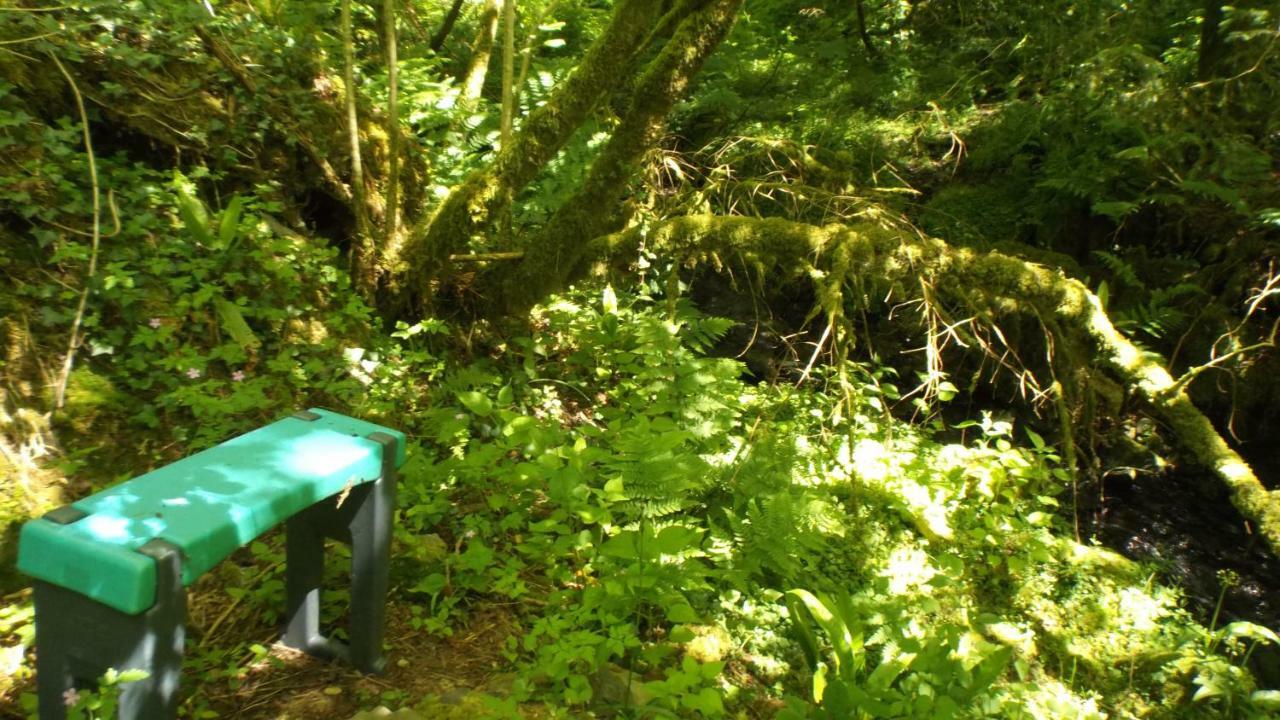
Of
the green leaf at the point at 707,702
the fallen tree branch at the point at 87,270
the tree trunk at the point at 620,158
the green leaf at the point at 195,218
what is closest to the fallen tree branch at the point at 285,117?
the fallen tree branch at the point at 87,270

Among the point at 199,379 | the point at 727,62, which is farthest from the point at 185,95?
the point at 727,62

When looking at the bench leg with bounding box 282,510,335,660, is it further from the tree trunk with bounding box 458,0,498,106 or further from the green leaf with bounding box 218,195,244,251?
the tree trunk with bounding box 458,0,498,106

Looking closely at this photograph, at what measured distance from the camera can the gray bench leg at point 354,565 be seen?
2.48 m

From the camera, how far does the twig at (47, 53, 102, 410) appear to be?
3.35 m

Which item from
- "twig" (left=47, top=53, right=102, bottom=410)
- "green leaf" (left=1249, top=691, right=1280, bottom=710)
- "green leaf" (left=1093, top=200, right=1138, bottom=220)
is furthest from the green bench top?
"green leaf" (left=1093, top=200, right=1138, bottom=220)

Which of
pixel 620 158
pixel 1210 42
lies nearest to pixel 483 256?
pixel 620 158

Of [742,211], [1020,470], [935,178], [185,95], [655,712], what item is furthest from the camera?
[935,178]

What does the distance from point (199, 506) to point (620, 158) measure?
322cm

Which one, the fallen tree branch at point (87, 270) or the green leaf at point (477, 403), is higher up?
the fallen tree branch at point (87, 270)

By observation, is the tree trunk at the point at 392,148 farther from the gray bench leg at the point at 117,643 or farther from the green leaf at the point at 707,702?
the green leaf at the point at 707,702

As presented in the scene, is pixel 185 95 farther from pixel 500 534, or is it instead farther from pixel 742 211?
pixel 742 211

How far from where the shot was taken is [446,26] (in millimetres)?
8023

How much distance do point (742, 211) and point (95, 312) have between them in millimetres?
4553

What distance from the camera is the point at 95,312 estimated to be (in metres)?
3.61
